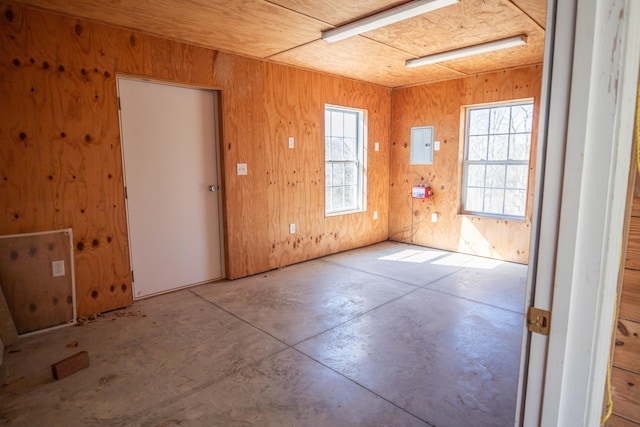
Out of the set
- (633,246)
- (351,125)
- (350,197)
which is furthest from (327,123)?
(633,246)

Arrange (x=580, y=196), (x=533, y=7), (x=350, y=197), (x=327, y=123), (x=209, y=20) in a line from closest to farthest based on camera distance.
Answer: (x=580, y=196) < (x=533, y=7) < (x=209, y=20) < (x=327, y=123) < (x=350, y=197)

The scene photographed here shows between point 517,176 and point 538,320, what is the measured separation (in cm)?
453

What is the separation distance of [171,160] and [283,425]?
8.94ft

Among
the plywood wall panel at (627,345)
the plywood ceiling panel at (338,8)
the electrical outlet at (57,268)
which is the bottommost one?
the electrical outlet at (57,268)

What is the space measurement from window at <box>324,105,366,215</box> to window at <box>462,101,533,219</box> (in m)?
1.51

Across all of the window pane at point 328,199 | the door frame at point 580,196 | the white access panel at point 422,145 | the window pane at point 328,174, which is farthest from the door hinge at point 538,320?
the white access panel at point 422,145

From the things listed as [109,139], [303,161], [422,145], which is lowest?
[303,161]

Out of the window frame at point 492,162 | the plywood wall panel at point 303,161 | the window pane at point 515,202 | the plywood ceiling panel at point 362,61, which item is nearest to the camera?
the plywood ceiling panel at point 362,61

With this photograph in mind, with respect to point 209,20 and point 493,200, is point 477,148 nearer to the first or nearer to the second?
point 493,200

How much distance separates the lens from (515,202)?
15.9 ft

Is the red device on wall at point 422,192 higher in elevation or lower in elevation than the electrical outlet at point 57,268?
higher

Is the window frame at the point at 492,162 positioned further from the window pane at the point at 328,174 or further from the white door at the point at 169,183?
the white door at the point at 169,183

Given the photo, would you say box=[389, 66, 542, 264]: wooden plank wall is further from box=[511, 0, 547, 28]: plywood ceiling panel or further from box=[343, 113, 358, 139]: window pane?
box=[511, 0, 547, 28]: plywood ceiling panel

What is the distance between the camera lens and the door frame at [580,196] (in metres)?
0.68
